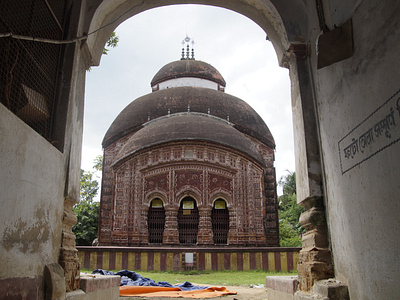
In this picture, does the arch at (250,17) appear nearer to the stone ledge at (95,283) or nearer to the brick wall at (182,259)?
the stone ledge at (95,283)

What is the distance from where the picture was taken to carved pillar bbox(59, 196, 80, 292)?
3459 mm

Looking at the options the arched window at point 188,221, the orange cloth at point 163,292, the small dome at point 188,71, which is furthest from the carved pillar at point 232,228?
the small dome at point 188,71

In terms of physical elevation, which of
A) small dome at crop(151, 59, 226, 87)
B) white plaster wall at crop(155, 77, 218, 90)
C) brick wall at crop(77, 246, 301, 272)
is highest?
small dome at crop(151, 59, 226, 87)

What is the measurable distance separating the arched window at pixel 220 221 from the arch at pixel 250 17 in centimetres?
1319

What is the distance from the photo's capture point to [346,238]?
3.24 metres

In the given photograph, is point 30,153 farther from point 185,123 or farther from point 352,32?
point 185,123

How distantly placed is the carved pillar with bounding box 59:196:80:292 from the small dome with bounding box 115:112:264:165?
13793 millimetres

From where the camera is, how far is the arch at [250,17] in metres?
4.28

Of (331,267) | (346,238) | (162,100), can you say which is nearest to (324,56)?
(346,238)

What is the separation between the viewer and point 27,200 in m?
2.83

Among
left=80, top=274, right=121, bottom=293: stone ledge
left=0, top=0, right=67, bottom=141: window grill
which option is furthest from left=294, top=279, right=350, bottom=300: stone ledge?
left=0, top=0, right=67, bottom=141: window grill

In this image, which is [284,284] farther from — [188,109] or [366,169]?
[188,109]

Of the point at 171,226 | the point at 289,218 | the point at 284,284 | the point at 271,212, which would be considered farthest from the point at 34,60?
the point at 289,218

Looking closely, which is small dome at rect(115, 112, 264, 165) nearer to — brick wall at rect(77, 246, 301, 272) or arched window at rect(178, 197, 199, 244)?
arched window at rect(178, 197, 199, 244)
